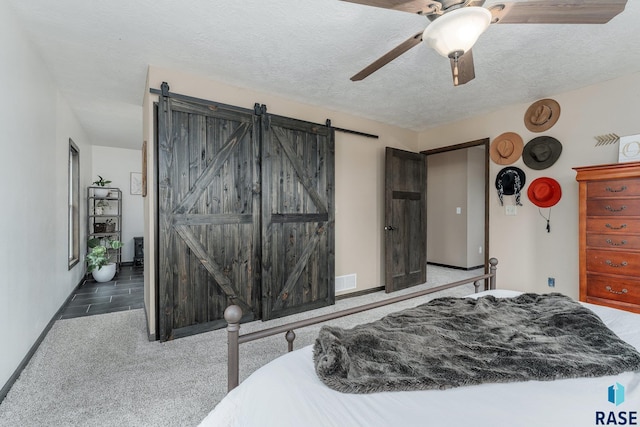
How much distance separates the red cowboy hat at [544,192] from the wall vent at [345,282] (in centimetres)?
246

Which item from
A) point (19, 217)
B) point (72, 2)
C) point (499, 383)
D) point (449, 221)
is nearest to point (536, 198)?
point (449, 221)

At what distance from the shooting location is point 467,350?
1.21 m

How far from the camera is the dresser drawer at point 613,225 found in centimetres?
260

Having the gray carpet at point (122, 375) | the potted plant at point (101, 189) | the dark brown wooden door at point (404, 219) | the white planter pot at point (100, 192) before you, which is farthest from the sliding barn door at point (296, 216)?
the white planter pot at point (100, 192)

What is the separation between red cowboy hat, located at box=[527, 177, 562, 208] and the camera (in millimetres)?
3473

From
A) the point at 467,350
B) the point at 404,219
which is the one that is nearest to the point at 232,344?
the point at 467,350

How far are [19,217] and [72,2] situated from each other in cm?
151

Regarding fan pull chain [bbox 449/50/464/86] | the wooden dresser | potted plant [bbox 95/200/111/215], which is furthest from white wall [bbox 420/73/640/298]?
potted plant [bbox 95/200/111/215]

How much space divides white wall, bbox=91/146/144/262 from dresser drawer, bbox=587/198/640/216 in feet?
24.2

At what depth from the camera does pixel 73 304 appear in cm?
379

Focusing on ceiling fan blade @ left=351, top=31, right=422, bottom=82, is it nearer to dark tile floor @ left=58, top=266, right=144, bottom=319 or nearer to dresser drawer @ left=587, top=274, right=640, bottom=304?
dresser drawer @ left=587, top=274, right=640, bottom=304

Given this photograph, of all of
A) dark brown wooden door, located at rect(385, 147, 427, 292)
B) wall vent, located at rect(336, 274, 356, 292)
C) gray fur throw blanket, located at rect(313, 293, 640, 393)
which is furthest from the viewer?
dark brown wooden door, located at rect(385, 147, 427, 292)

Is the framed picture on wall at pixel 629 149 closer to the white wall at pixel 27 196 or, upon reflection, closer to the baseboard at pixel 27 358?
the white wall at pixel 27 196

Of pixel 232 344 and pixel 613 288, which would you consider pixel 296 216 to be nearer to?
pixel 232 344
